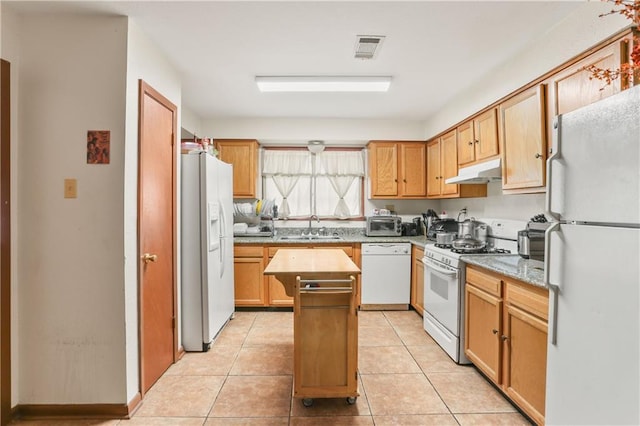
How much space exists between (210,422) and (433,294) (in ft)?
7.08

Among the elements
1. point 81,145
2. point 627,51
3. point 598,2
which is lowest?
point 81,145

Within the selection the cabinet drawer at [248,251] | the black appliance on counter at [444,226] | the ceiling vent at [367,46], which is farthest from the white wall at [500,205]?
the cabinet drawer at [248,251]

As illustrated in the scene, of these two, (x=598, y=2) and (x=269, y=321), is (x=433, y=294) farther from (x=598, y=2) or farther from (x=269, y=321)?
(x=598, y=2)

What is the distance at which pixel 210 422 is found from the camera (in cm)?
197

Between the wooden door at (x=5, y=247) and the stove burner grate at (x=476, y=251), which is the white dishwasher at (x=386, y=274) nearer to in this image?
the stove burner grate at (x=476, y=251)

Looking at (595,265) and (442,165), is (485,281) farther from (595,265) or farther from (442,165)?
(442,165)

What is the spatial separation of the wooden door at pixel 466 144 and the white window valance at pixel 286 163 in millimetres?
2052

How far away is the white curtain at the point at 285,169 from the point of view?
4.67 meters

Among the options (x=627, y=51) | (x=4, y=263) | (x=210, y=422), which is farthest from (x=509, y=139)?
(x=4, y=263)

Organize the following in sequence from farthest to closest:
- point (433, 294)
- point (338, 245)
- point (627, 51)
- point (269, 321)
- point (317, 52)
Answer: point (338, 245)
point (269, 321)
point (433, 294)
point (317, 52)
point (627, 51)

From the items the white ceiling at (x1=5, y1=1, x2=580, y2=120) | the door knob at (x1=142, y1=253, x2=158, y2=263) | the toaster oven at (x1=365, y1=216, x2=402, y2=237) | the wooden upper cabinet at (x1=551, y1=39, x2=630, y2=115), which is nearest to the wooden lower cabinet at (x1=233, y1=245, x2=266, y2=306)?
the toaster oven at (x1=365, y1=216, x2=402, y2=237)

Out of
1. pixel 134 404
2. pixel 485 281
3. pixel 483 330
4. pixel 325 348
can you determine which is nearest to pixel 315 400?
pixel 325 348

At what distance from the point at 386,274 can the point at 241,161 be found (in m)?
2.33

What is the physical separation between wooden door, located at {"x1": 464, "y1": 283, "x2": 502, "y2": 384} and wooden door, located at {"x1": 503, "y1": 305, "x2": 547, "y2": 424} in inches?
3.0
